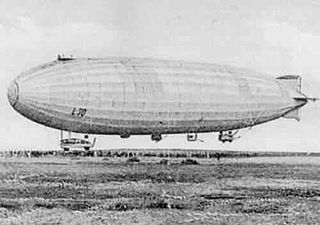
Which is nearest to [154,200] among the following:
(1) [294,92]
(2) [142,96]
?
(2) [142,96]

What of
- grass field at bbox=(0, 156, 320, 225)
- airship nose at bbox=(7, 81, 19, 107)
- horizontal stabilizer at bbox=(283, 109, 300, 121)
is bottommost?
grass field at bbox=(0, 156, 320, 225)

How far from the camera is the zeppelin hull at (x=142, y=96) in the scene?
34.3 metres

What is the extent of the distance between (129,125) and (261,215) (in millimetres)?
18291

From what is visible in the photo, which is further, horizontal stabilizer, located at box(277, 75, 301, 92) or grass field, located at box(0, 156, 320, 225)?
horizontal stabilizer, located at box(277, 75, 301, 92)

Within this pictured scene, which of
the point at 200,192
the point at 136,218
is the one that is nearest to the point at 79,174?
the point at 200,192

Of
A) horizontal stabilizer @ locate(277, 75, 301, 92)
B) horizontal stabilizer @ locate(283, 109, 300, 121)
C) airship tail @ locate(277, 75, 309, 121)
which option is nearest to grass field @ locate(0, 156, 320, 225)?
airship tail @ locate(277, 75, 309, 121)

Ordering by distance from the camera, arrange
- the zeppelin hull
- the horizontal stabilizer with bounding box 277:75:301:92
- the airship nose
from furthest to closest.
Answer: the horizontal stabilizer with bounding box 277:75:301:92, the zeppelin hull, the airship nose

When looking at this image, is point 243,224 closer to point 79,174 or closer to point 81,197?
point 81,197

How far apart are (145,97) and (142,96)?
0.21 m

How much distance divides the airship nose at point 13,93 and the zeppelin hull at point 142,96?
49 millimetres

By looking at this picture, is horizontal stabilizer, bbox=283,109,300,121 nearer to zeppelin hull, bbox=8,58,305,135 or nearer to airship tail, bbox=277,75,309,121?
airship tail, bbox=277,75,309,121

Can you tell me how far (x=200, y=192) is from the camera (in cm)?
2648

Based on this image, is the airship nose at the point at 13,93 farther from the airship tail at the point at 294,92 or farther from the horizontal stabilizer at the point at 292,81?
the horizontal stabilizer at the point at 292,81

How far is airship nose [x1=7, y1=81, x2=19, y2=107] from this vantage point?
33.8 metres
